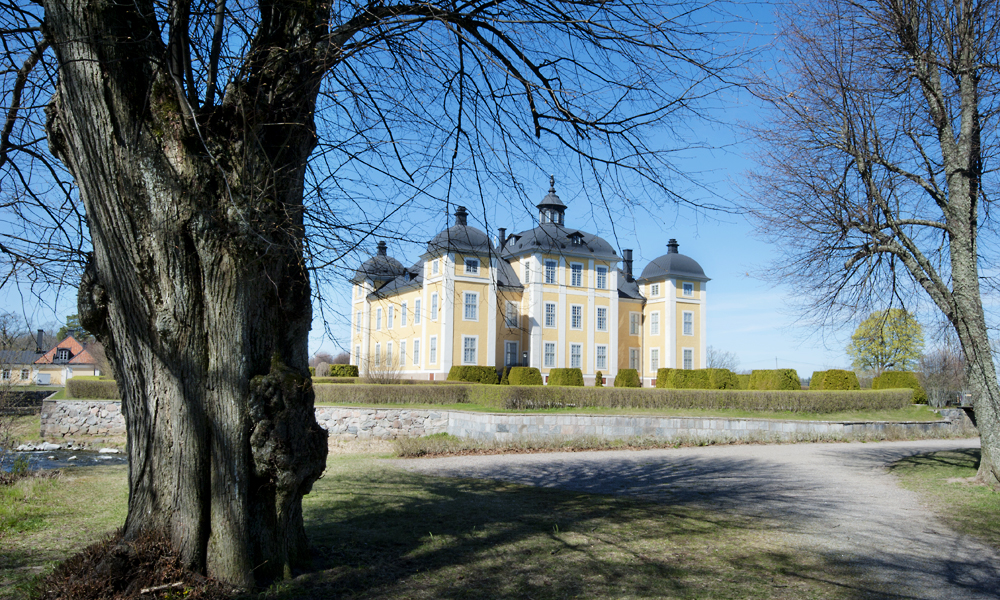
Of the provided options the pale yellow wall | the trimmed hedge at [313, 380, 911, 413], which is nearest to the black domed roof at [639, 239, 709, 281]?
the pale yellow wall

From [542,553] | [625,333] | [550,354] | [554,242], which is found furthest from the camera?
[625,333]

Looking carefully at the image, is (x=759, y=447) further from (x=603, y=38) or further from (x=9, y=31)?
(x=9, y=31)

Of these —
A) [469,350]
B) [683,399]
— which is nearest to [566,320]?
[469,350]

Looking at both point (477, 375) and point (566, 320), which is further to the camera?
point (566, 320)

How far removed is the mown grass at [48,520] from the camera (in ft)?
13.4

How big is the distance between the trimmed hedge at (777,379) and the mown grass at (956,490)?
1462 centimetres

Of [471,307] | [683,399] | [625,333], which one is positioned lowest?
[683,399]

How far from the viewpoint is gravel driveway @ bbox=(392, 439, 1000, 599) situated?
15.9 ft

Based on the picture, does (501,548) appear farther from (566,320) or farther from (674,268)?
(674,268)

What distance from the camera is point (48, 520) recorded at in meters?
5.54

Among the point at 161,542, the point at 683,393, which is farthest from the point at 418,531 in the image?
the point at 683,393

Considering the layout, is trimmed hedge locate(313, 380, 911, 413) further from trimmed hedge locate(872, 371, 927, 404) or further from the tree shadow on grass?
the tree shadow on grass

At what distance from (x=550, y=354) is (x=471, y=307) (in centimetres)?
585

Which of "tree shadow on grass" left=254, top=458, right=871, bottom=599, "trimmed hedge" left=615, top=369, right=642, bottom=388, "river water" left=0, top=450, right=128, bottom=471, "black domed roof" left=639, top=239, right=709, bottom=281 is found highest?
"black domed roof" left=639, top=239, right=709, bottom=281
